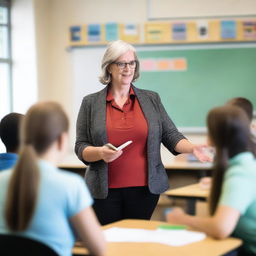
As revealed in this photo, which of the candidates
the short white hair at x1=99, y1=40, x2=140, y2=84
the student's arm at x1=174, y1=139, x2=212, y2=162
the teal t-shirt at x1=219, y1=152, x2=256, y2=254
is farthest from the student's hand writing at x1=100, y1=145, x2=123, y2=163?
the teal t-shirt at x1=219, y1=152, x2=256, y2=254

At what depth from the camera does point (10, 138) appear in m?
2.38

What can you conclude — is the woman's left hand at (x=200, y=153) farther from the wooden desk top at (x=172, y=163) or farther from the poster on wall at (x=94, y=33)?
the poster on wall at (x=94, y=33)

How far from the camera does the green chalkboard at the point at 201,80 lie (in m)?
5.83

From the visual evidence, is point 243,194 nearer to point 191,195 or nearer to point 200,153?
point 200,153

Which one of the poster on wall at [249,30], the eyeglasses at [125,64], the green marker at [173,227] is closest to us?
the green marker at [173,227]

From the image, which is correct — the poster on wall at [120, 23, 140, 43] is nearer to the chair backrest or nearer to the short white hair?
the short white hair

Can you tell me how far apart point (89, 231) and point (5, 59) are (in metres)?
4.63

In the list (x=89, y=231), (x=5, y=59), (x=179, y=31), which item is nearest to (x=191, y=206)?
(x=89, y=231)

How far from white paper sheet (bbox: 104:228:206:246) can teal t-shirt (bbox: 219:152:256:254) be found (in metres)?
0.17

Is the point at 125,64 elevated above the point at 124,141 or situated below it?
above

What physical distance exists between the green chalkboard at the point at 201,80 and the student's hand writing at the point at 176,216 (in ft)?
12.4

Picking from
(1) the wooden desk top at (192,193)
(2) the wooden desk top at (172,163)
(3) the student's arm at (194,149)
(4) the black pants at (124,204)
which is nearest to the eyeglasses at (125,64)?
(3) the student's arm at (194,149)

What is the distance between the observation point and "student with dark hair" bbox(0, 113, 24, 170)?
2.34 meters

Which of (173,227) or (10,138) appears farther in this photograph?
(10,138)
